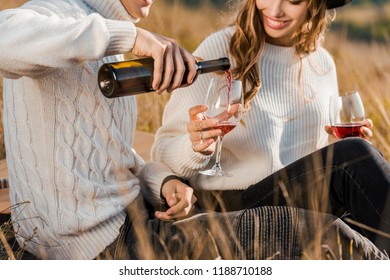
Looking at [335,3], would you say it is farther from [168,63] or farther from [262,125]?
[168,63]

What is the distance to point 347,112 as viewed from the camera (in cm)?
311

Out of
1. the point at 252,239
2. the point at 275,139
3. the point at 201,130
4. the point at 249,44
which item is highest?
the point at 249,44

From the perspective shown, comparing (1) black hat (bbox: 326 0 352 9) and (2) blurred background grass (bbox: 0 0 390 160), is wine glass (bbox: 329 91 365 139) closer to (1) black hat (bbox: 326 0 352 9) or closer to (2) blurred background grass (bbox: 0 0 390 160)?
(1) black hat (bbox: 326 0 352 9)

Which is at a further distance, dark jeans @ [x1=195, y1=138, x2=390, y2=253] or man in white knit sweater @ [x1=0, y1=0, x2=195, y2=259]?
dark jeans @ [x1=195, y1=138, x2=390, y2=253]

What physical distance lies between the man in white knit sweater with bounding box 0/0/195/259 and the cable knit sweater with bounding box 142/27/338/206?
1.15 feet

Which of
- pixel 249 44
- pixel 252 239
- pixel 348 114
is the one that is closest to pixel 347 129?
pixel 348 114

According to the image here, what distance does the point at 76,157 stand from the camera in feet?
8.17

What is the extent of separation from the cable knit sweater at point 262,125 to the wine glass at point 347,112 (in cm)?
26

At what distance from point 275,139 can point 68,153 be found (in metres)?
1.05

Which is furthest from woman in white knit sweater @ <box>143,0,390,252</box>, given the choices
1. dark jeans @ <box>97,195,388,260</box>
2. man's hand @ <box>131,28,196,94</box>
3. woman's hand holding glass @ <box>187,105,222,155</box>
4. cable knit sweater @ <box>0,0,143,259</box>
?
man's hand @ <box>131,28,196,94</box>

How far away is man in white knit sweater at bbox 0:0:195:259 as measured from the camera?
7.97 ft

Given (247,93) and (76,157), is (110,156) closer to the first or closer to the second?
(76,157)

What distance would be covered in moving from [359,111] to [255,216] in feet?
2.58

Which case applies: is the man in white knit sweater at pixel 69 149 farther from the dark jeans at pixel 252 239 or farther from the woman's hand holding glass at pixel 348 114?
the woman's hand holding glass at pixel 348 114
